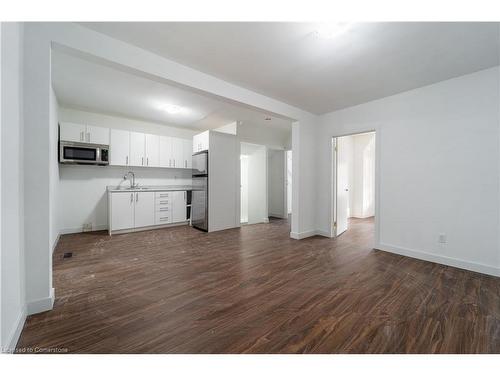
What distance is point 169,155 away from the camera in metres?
5.11

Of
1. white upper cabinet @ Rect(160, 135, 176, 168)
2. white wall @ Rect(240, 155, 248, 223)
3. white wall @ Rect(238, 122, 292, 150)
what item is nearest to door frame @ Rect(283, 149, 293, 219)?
white wall @ Rect(238, 122, 292, 150)

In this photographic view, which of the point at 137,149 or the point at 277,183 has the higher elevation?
the point at 137,149

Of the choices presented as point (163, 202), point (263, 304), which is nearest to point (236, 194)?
point (163, 202)

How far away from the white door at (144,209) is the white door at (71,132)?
1500mm

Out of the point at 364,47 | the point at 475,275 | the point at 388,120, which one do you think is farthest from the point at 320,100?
the point at 475,275

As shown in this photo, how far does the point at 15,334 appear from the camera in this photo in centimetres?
130

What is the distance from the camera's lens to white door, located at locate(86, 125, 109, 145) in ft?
13.4

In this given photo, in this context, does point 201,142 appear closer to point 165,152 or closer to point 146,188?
point 165,152

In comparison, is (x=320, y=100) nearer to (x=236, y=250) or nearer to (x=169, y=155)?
(x=236, y=250)

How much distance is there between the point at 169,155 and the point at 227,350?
4655 mm

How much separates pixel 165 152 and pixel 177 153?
301mm

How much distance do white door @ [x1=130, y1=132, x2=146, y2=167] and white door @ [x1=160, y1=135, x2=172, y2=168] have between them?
42 centimetres

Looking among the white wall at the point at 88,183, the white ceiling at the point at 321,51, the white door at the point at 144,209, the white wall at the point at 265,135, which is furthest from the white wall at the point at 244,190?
→ the white ceiling at the point at 321,51

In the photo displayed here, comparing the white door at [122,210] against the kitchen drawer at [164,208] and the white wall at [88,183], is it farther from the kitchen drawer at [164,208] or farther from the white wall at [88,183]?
the white wall at [88,183]
